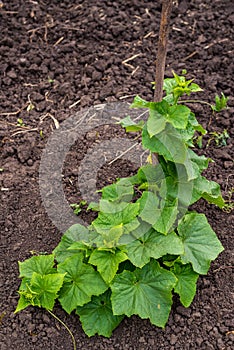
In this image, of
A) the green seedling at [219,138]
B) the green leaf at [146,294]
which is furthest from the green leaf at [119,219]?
the green seedling at [219,138]

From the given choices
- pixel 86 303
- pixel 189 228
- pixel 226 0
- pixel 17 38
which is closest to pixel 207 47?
pixel 226 0

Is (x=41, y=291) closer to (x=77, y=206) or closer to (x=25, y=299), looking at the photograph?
(x=25, y=299)

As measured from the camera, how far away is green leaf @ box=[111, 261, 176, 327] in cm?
307

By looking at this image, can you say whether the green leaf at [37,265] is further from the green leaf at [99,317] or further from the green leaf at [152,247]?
the green leaf at [152,247]

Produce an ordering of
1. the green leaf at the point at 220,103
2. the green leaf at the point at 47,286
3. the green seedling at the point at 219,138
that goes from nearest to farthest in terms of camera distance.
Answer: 1. the green leaf at the point at 47,286
2. the green seedling at the point at 219,138
3. the green leaf at the point at 220,103

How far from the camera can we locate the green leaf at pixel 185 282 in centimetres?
319

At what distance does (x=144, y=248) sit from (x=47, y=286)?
1.70 ft

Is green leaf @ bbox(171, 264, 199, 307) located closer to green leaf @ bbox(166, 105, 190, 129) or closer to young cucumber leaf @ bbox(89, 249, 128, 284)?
young cucumber leaf @ bbox(89, 249, 128, 284)

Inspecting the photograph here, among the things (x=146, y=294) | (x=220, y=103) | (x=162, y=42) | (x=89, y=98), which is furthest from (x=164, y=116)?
(x=89, y=98)

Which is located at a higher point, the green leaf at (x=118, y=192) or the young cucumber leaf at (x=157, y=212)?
the young cucumber leaf at (x=157, y=212)

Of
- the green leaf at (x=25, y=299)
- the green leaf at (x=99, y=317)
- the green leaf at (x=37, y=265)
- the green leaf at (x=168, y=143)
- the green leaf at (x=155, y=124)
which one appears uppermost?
the green leaf at (x=155, y=124)

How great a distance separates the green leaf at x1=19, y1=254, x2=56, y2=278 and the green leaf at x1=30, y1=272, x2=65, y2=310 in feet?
0.30

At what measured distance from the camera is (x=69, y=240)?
3.33m

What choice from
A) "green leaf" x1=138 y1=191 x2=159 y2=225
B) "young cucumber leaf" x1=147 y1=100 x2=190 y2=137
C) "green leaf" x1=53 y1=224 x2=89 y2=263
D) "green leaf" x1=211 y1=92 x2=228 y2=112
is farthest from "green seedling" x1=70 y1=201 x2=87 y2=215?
"green leaf" x1=211 y1=92 x2=228 y2=112
